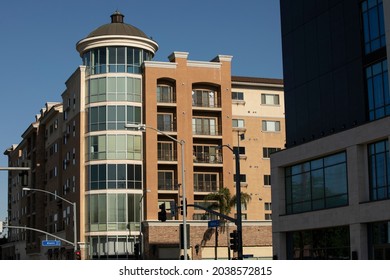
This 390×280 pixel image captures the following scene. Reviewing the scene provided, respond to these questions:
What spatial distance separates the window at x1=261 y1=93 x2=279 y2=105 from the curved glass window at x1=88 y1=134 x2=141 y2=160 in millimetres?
18629

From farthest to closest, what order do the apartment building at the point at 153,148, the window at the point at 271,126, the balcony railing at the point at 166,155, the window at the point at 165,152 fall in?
the window at the point at 271,126 → the window at the point at 165,152 → the balcony railing at the point at 166,155 → the apartment building at the point at 153,148

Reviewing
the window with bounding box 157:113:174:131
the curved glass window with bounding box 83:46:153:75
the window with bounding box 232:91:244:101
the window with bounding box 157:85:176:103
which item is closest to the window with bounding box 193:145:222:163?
the window with bounding box 157:113:174:131

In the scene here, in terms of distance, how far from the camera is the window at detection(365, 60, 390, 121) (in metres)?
38.3

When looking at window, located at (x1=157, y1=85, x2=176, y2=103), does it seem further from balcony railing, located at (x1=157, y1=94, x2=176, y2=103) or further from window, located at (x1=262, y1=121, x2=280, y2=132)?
window, located at (x1=262, y1=121, x2=280, y2=132)

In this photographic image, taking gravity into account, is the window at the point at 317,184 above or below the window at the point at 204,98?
below

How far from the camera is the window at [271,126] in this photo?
3617 inches

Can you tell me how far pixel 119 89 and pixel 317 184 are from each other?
145 ft

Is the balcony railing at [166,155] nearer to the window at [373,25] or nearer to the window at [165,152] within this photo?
the window at [165,152]

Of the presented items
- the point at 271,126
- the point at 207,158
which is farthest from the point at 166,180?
the point at 271,126

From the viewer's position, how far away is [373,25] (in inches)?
1563

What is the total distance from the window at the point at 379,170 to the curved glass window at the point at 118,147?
46973 mm

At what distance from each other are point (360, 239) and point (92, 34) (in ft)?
182

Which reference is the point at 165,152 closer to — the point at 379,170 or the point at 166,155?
the point at 166,155

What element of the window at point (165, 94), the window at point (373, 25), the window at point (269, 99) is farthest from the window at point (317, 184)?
the window at point (269, 99)
